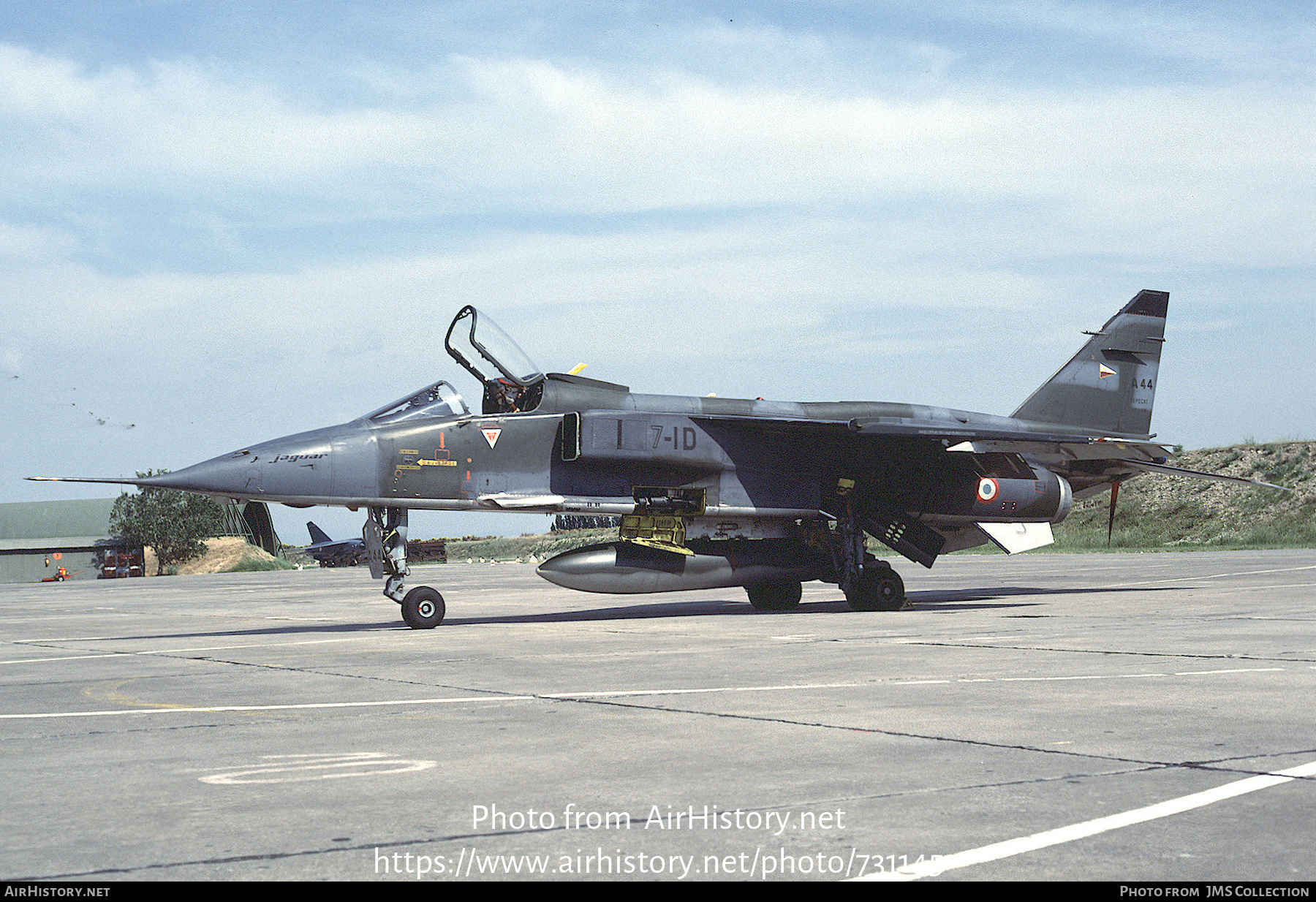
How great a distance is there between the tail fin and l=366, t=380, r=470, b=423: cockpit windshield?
35.4ft

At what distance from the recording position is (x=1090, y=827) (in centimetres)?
447

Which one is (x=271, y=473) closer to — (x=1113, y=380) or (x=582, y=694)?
(x=582, y=694)

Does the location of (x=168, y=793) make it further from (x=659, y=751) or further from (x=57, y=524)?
(x=57, y=524)

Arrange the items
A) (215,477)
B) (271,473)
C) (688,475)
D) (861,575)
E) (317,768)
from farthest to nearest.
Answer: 1. (861,575)
2. (688,475)
3. (271,473)
4. (215,477)
5. (317,768)

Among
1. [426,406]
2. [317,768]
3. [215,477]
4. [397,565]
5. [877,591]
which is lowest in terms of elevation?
[877,591]

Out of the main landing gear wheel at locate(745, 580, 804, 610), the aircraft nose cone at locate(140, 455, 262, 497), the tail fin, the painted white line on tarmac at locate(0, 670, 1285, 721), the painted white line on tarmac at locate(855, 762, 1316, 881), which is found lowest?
the main landing gear wheel at locate(745, 580, 804, 610)

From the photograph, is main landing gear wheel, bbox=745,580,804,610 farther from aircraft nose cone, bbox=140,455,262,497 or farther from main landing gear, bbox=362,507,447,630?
aircraft nose cone, bbox=140,455,262,497

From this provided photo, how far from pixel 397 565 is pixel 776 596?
21.0ft

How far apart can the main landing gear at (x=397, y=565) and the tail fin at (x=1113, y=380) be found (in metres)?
11.7

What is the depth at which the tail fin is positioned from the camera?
70.5 ft

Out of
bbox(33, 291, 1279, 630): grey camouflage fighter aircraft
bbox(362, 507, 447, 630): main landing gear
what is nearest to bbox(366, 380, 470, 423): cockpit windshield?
bbox(33, 291, 1279, 630): grey camouflage fighter aircraft

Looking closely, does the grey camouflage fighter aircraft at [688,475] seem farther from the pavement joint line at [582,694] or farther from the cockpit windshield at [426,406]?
the pavement joint line at [582,694]

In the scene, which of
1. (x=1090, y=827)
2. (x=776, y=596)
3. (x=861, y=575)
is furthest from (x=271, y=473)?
(x=1090, y=827)
